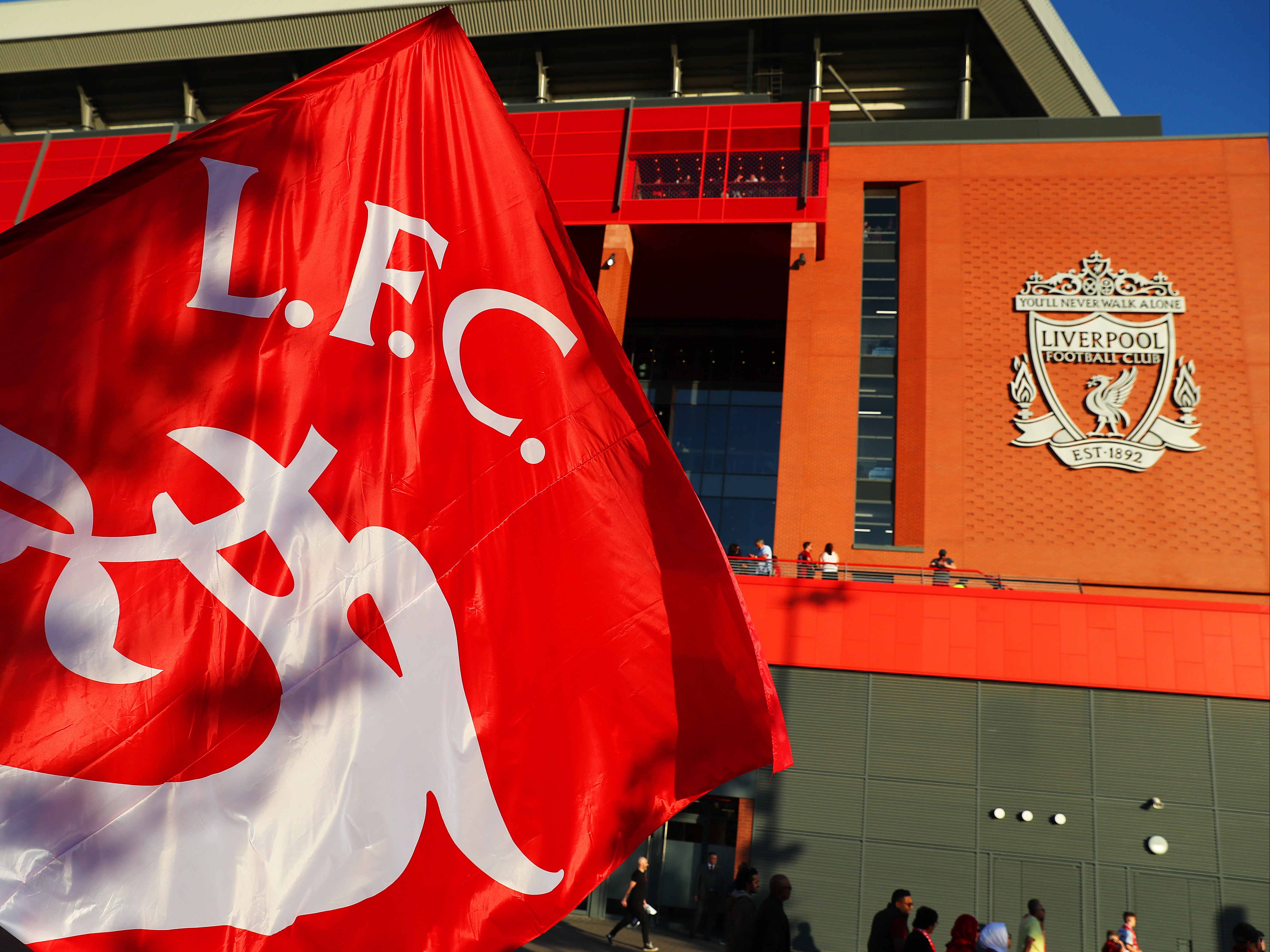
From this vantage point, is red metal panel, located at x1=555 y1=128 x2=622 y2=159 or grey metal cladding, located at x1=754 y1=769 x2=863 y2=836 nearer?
grey metal cladding, located at x1=754 y1=769 x2=863 y2=836

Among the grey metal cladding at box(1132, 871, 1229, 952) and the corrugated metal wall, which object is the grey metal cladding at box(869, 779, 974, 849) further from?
the grey metal cladding at box(1132, 871, 1229, 952)

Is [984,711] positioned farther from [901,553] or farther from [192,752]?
[192,752]

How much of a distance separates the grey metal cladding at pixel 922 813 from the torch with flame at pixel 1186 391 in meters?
10.5

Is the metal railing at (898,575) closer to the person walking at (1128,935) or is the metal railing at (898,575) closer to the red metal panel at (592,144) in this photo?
the person walking at (1128,935)

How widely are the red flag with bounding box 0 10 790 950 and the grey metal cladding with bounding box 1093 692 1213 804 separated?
16.3 meters

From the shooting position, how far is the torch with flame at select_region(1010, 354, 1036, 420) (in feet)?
71.8

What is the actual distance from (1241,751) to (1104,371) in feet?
30.0

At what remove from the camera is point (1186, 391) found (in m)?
21.4

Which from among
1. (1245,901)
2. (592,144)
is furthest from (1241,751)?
(592,144)

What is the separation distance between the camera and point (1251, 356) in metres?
21.4

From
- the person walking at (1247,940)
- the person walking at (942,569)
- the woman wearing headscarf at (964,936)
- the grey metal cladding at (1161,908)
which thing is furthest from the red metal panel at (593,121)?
the person walking at (1247,940)

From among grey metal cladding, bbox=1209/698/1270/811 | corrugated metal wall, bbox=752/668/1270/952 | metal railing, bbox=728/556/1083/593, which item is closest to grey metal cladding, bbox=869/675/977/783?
corrugated metal wall, bbox=752/668/1270/952

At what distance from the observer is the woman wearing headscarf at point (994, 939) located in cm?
812

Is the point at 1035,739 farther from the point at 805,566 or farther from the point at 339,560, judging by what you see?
the point at 339,560
